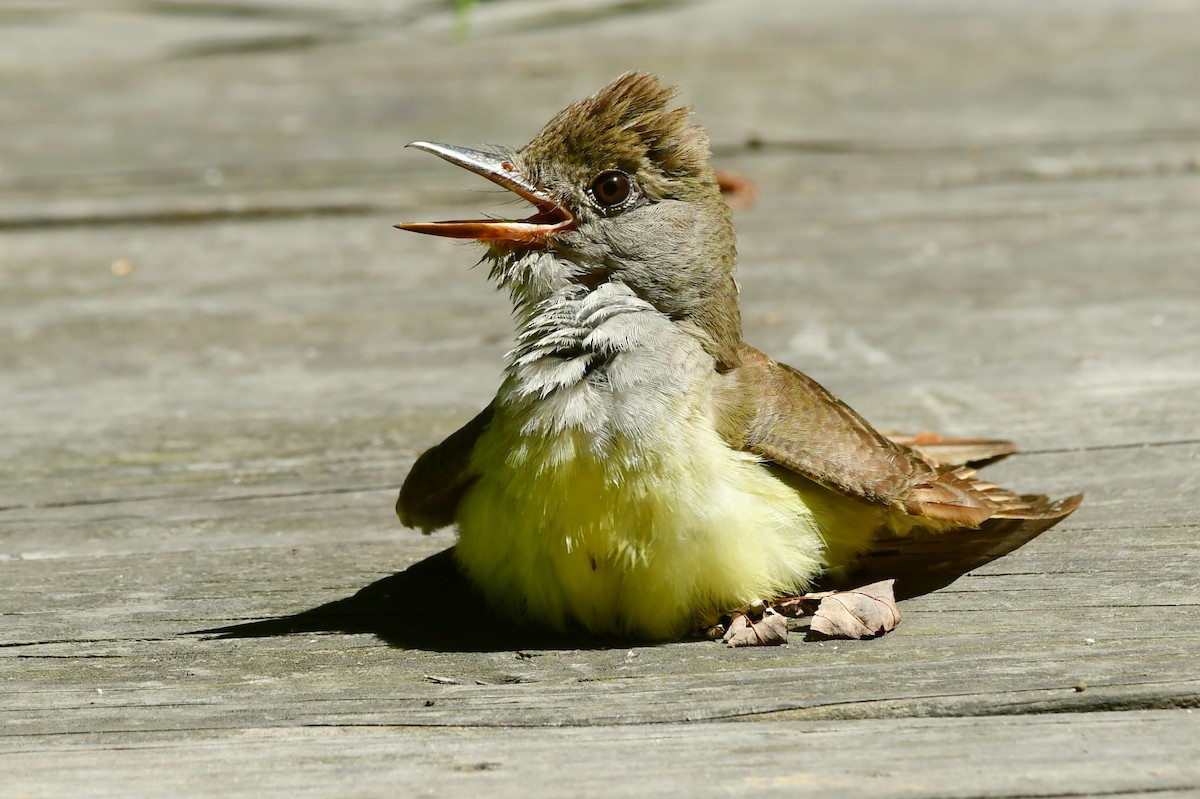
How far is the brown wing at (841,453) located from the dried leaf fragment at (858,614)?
239 millimetres

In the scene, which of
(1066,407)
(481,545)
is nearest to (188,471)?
(481,545)

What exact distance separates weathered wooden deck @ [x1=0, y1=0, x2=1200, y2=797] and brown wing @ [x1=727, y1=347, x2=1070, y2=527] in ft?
0.67

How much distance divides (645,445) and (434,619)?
2.38 feet

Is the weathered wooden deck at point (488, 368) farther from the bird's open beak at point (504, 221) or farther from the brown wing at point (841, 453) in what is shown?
the bird's open beak at point (504, 221)

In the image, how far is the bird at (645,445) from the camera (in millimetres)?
3535

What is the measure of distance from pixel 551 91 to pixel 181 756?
6.29 metres

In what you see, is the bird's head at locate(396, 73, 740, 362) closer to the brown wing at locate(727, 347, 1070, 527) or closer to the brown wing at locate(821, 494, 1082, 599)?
the brown wing at locate(727, 347, 1070, 527)

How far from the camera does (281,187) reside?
784cm

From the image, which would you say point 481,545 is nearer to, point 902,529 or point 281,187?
point 902,529

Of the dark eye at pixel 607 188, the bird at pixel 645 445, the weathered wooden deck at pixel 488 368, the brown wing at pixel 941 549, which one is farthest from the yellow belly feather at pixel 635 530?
the dark eye at pixel 607 188

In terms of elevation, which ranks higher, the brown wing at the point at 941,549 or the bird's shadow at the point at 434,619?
the brown wing at the point at 941,549

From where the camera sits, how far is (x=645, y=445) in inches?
140

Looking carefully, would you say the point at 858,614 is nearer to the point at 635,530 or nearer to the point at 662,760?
the point at 635,530

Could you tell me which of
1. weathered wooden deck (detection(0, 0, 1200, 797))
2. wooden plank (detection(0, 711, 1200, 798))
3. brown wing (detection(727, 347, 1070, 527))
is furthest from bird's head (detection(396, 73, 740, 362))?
wooden plank (detection(0, 711, 1200, 798))
